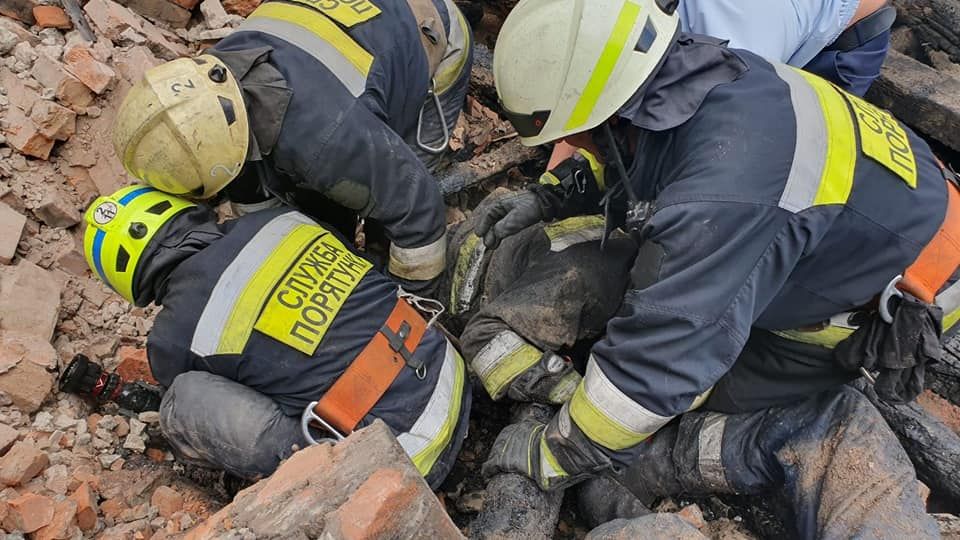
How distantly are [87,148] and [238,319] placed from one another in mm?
1810

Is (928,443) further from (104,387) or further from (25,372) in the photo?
(25,372)

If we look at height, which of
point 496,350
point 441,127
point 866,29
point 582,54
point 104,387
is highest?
point 582,54

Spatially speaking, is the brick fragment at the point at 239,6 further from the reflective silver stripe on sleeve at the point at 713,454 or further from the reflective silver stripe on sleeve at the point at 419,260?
the reflective silver stripe on sleeve at the point at 713,454

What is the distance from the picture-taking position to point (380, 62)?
3.15 meters

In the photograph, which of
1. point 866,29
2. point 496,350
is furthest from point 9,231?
point 866,29

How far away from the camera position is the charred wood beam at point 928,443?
308cm

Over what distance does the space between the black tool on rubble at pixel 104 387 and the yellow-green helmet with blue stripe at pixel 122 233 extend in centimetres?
44

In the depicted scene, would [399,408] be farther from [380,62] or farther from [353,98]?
[380,62]

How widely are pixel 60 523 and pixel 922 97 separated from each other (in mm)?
4657

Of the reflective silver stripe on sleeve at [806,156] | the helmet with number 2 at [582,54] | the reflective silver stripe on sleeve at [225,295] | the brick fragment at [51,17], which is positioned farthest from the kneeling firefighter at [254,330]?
the brick fragment at [51,17]

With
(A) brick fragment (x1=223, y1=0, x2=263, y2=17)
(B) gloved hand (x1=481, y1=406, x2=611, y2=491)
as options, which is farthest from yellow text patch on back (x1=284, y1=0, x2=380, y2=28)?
(B) gloved hand (x1=481, y1=406, x2=611, y2=491)

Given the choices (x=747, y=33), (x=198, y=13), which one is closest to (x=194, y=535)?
(x=747, y=33)

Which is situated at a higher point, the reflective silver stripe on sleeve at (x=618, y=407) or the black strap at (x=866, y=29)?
the black strap at (x=866, y=29)

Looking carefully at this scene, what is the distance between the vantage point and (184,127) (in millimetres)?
2637
